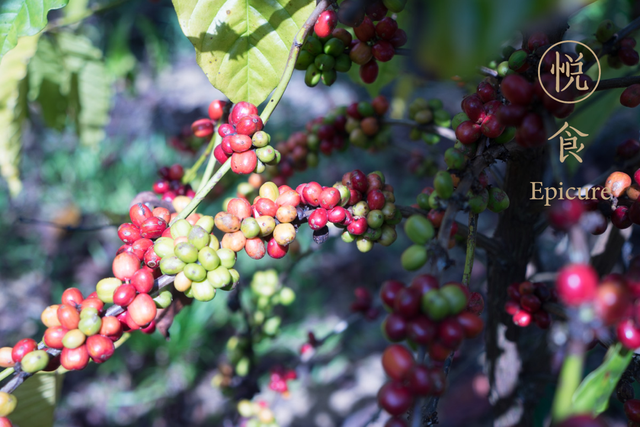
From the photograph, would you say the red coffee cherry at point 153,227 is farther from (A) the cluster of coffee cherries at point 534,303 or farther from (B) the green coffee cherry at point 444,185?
(A) the cluster of coffee cherries at point 534,303

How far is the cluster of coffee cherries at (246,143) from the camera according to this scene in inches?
24.6

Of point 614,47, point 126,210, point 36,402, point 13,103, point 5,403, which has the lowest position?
point 126,210

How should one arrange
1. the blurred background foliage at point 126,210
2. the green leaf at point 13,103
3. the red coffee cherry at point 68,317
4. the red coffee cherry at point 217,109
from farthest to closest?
the blurred background foliage at point 126,210, the green leaf at point 13,103, the red coffee cherry at point 217,109, the red coffee cherry at point 68,317

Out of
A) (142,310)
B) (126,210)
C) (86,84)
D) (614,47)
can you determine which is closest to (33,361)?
(142,310)

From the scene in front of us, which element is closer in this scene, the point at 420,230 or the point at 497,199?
the point at 420,230

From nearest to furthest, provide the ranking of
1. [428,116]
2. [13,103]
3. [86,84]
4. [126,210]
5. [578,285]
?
[578,285]
[428,116]
[13,103]
[86,84]
[126,210]

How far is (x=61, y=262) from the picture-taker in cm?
256

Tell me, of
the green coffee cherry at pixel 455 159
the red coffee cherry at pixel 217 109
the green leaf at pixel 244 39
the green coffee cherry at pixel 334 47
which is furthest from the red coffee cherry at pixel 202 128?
the green coffee cherry at pixel 455 159

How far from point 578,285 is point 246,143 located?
451 millimetres

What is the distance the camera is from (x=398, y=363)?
0.44m

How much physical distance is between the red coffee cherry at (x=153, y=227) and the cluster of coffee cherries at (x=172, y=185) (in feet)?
0.81

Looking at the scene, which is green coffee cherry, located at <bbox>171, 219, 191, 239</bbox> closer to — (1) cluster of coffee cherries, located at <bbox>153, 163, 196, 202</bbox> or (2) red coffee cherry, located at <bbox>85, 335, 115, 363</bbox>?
(2) red coffee cherry, located at <bbox>85, 335, 115, 363</bbox>

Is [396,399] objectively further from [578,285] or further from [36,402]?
[36,402]

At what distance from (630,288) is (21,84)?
1.39 meters
